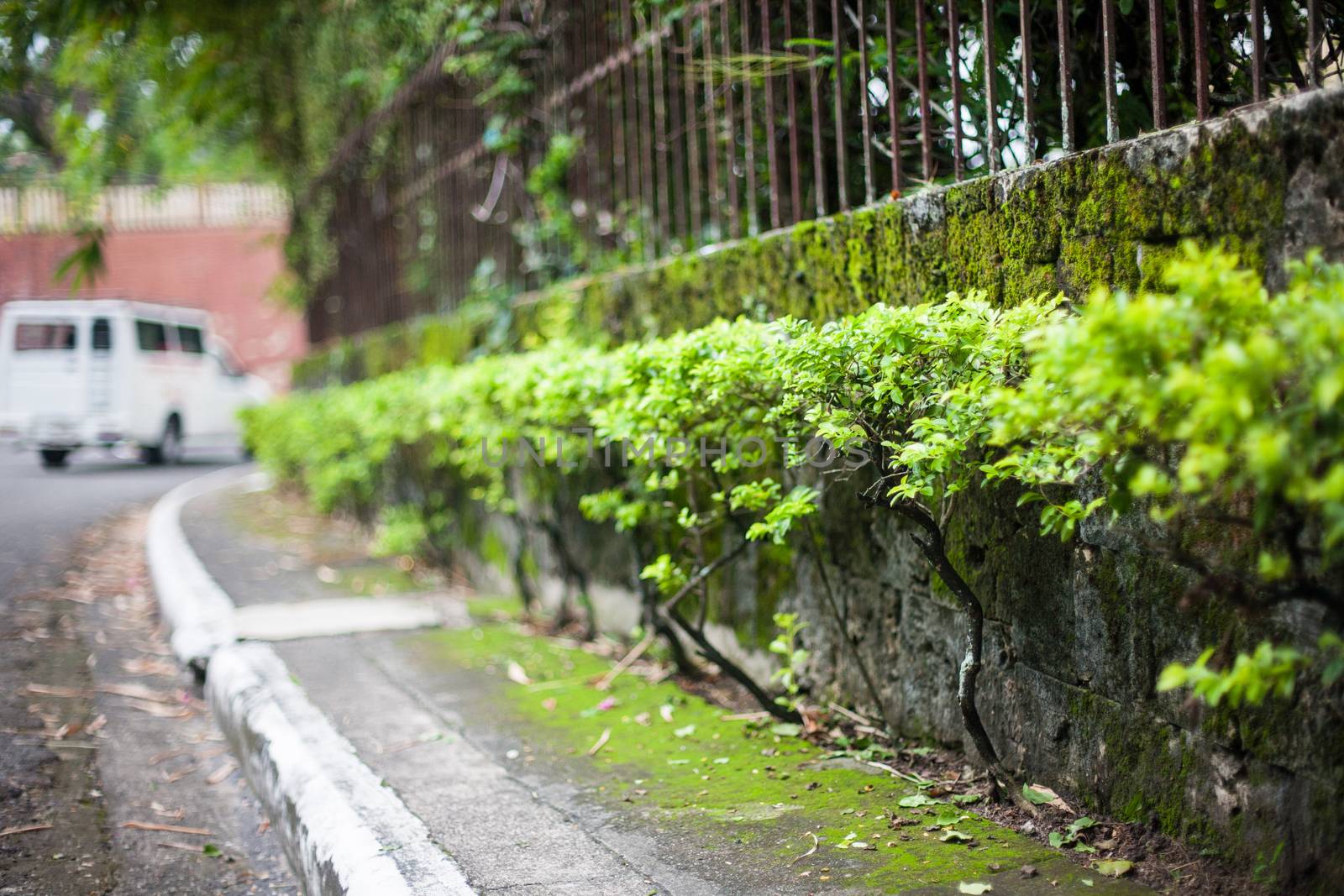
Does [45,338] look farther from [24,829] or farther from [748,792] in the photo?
[748,792]

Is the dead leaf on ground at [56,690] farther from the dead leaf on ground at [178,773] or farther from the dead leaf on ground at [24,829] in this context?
the dead leaf on ground at [24,829]

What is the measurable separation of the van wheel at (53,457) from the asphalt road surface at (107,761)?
Result: 819 centimetres

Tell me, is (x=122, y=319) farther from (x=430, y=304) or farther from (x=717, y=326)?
(x=717, y=326)

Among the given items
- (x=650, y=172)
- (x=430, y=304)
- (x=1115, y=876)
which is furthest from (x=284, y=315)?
(x=1115, y=876)

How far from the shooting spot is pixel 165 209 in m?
24.5

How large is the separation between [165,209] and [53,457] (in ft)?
36.0

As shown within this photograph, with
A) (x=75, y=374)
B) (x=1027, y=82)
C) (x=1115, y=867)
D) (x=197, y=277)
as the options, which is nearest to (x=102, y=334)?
(x=75, y=374)

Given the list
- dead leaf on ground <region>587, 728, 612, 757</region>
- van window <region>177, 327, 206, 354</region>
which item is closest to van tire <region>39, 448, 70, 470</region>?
van window <region>177, 327, 206, 354</region>

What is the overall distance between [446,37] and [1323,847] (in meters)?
6.61

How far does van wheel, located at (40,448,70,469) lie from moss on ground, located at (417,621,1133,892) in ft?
42.3

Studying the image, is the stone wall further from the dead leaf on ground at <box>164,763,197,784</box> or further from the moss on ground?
the dead leaf on ground at <box>164,763,197,784</box>

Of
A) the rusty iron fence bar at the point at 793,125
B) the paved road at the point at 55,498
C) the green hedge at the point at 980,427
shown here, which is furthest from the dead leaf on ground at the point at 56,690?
the rusty iron fence bar at the point at 793,125

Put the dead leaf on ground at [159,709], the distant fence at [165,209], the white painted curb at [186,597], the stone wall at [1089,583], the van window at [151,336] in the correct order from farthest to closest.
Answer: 1. the distant fence at [165,209]
2. the van window at [151,336]
3. the white painted curb at [186,597]
4. the dead leaf on ground at [159,709]
5. the stone wall at [1089,583]

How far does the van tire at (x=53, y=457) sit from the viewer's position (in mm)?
15095
